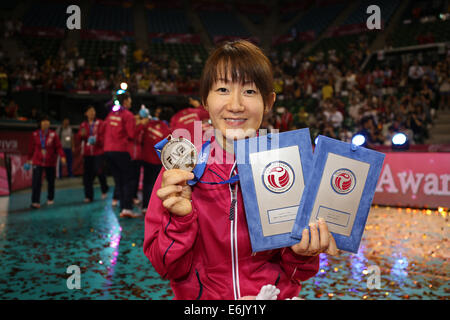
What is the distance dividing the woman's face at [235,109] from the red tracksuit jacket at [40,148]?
7.06 metres

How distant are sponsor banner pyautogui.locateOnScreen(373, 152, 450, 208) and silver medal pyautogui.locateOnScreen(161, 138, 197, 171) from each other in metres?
7.36

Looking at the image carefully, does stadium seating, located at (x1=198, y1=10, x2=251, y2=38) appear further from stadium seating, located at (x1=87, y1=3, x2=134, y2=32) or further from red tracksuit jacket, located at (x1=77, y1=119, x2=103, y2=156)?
→ red tracksuit jacket, located at (x1=77, y1=119, x2=103, y2=156)

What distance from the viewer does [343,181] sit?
1.30m

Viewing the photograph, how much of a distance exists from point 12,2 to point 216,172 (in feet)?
86.9

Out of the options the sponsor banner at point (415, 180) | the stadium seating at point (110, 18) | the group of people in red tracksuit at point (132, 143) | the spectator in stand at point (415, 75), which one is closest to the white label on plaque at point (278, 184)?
the group of people in red tracksuit at point (132, 143)

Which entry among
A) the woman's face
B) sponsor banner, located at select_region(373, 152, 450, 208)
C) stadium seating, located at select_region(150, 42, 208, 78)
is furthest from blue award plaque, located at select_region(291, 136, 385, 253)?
stadium seating, located at select_region(150, 42, 208, 78)

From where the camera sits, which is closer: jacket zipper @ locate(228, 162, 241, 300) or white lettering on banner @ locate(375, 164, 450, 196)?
jacket zipper @ locate(228, 162, 241, 300)

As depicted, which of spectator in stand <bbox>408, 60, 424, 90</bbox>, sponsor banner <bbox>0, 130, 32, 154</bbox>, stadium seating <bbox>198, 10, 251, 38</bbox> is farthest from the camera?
stadium seating <bbox>198, 10, 251, 38</bbox>

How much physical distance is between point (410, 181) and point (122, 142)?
17.9ft

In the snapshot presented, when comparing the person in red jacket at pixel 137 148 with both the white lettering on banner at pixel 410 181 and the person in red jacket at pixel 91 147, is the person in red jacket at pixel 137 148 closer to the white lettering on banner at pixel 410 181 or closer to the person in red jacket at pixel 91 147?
the person in red jacket at pixel 91 147

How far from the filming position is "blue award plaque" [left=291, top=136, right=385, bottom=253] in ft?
4.14

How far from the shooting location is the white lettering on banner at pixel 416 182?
24.5 ft

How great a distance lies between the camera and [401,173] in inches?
314
